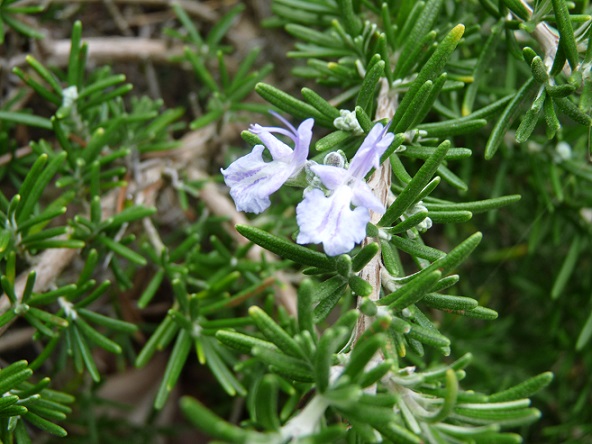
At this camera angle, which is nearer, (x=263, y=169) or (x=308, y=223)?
(x=308, y=223)

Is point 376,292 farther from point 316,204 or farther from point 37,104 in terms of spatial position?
point 37,104

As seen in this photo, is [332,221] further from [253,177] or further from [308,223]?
[253,177]

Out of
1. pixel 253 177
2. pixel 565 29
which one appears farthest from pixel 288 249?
pixel 565 29

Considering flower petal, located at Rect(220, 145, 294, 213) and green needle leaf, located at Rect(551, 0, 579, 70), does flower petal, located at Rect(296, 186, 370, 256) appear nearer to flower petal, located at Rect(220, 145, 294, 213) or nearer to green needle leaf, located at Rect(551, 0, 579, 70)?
flower petal, located at Rect(220, 145, 294, 213)

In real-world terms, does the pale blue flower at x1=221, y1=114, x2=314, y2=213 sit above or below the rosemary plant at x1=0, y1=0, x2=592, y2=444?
above

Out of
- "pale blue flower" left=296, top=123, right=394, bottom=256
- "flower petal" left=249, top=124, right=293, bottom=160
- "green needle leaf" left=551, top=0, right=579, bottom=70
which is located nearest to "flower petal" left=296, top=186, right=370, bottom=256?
"pale blue flower" left=296, top=123, right=394, bottom=256
